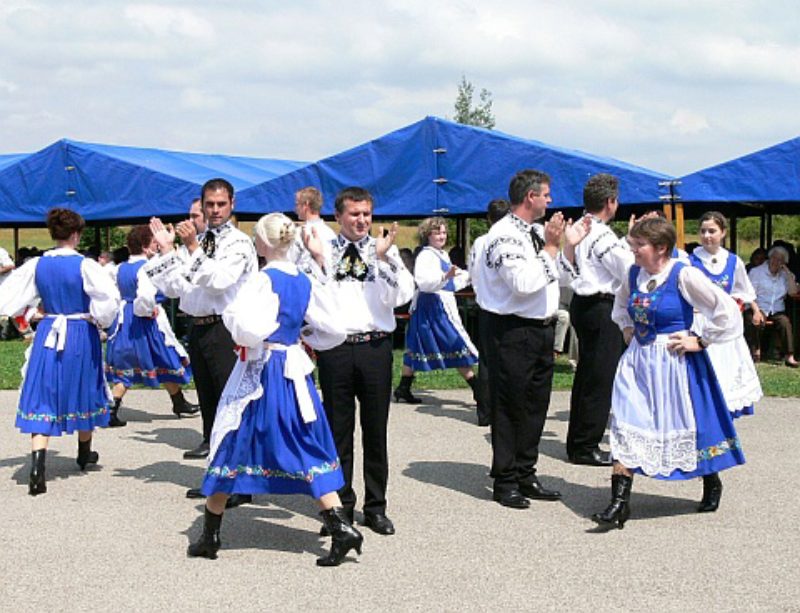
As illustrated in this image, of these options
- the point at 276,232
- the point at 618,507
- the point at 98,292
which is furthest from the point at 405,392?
the point at 276,232

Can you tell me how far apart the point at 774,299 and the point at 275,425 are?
31.7 feet

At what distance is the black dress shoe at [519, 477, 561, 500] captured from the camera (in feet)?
19.7

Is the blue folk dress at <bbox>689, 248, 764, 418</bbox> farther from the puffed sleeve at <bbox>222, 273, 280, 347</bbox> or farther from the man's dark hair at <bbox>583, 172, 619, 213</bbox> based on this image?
the puffed sleeve at <bbox>222, 273, 280, 347</bbox>

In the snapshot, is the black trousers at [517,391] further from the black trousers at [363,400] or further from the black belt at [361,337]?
the black belt at [361,337]

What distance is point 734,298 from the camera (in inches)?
308

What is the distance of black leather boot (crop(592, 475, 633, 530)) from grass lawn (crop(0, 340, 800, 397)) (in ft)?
16.6

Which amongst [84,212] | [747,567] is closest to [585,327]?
[747,567]

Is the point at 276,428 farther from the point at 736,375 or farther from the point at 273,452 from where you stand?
the point at 736,375

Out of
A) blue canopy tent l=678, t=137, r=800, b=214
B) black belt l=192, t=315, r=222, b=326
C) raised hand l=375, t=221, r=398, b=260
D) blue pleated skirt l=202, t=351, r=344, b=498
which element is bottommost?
blue pleated skirt l=202, t=351, r=344, b=498

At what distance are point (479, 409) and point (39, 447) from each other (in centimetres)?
335

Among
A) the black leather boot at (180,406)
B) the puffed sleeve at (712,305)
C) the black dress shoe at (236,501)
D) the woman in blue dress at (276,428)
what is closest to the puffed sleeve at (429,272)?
the black leather boot at (180,406)

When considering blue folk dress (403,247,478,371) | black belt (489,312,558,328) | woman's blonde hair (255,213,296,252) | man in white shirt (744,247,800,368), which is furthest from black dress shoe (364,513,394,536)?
man in white shirt (744,247,800,368)

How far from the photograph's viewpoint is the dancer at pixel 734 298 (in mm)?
7344

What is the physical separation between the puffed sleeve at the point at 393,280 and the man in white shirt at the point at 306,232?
0.28 metres
